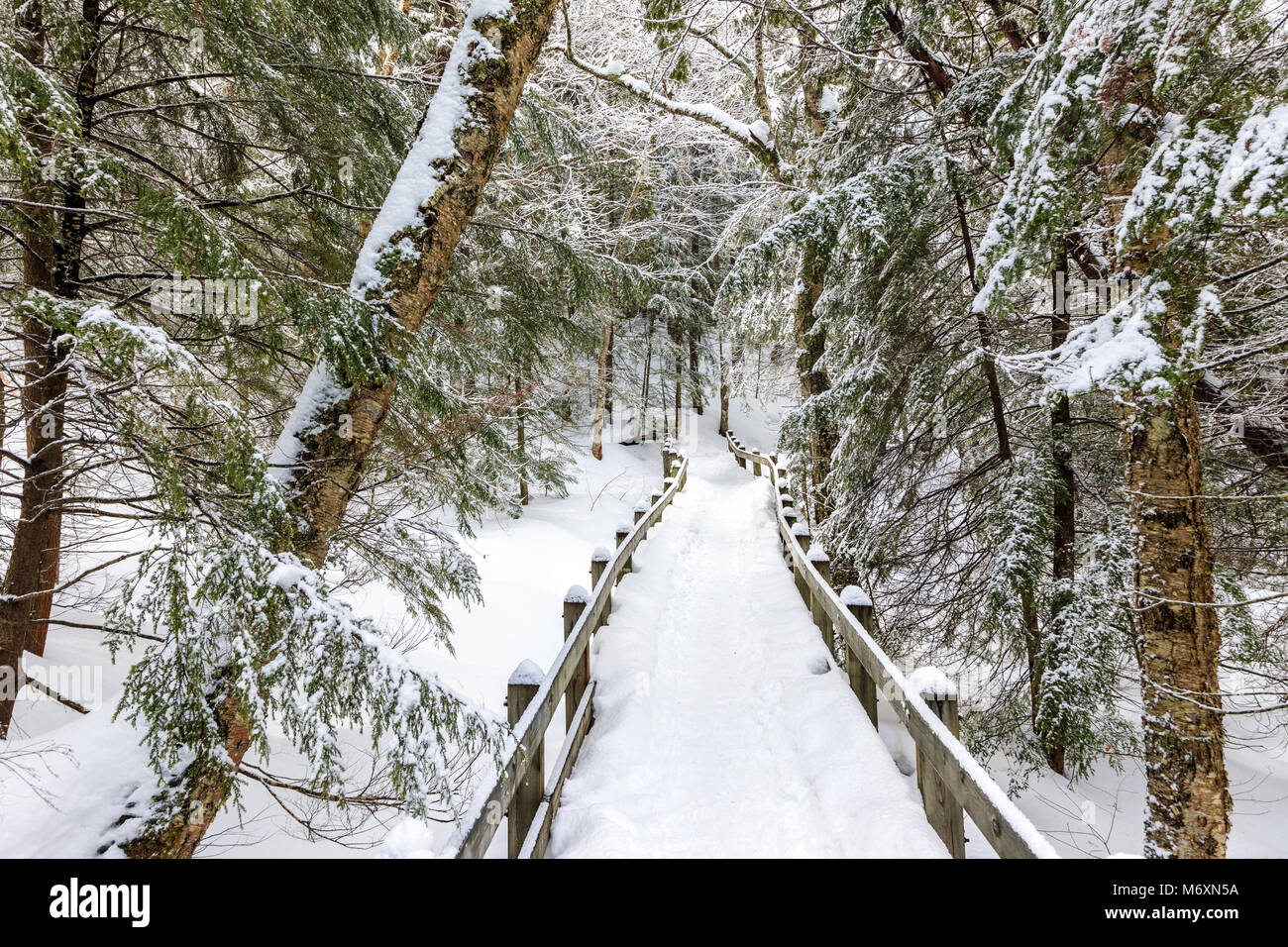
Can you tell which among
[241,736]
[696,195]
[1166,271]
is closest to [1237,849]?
[1166,271]

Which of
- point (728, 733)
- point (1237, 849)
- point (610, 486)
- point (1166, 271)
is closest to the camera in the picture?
point (1166, 271)

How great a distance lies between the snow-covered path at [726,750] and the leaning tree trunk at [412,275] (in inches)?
78.3

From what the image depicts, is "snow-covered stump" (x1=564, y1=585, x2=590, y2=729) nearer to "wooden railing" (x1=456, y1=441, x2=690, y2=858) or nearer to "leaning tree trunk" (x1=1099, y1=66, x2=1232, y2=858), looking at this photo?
"wooden railing" (x1=456, y1=441, x2=690, y2=858)

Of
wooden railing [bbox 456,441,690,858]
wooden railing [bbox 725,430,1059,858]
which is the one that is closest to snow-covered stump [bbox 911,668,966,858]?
wooden railing [bbox 725,430,1059,858]

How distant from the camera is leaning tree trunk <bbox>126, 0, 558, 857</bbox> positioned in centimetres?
284

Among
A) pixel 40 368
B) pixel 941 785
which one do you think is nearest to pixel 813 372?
pixel 941 785

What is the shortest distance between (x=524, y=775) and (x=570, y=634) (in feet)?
4.10

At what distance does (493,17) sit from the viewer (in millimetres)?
3258

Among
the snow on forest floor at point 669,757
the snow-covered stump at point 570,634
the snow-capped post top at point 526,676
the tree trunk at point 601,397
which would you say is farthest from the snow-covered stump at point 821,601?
the tree trunk at point 601,397

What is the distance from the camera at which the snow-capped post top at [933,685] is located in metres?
2.86

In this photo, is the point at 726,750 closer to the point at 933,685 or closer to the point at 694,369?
the point at 933,685

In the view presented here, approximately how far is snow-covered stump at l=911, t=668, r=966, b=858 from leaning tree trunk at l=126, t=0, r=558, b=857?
3146mm

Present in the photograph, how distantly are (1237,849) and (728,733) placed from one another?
17.7 feet
